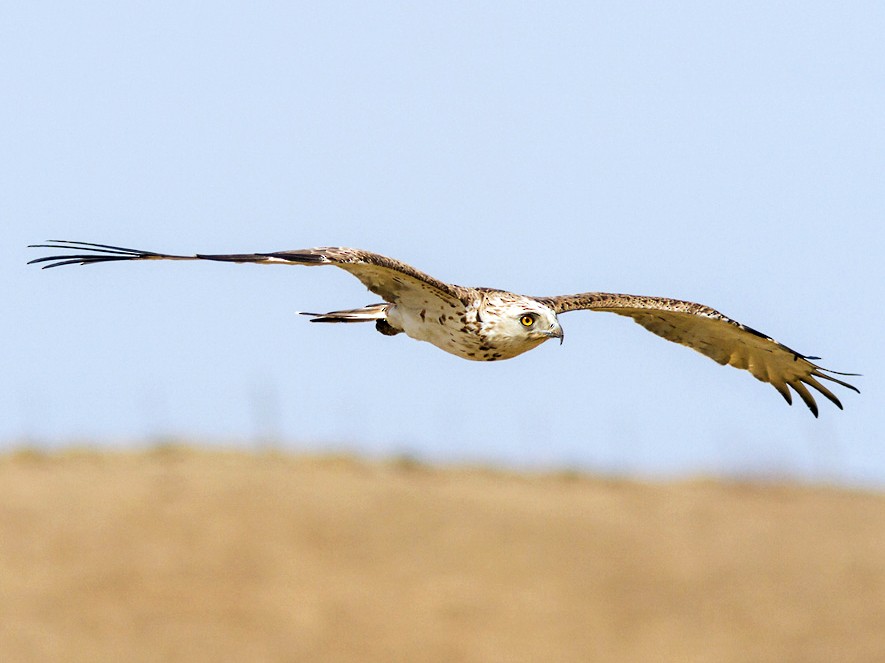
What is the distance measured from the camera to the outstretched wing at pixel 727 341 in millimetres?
14875

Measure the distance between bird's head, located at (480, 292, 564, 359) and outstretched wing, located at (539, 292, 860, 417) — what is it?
145 centimetres

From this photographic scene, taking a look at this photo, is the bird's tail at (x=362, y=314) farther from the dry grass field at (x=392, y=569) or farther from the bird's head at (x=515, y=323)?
the dry grass field at (x=392, y=569)

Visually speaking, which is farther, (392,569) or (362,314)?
(392,569)

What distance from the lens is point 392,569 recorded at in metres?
39.4

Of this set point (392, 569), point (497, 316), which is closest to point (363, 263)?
point (497, 316)

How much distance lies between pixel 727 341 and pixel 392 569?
2430 centimetres

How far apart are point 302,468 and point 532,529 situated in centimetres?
589

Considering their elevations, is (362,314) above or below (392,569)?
above

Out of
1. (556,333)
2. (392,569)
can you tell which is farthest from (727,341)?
(392,569)

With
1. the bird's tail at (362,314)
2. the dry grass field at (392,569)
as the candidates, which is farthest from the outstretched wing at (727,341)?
the dry grass field at (392,569)

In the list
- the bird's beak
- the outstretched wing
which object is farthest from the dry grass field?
the bird's beak

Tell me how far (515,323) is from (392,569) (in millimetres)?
26776

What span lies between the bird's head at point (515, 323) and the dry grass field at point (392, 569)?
24.4m

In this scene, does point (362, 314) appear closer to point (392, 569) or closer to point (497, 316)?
point (497, 316)
